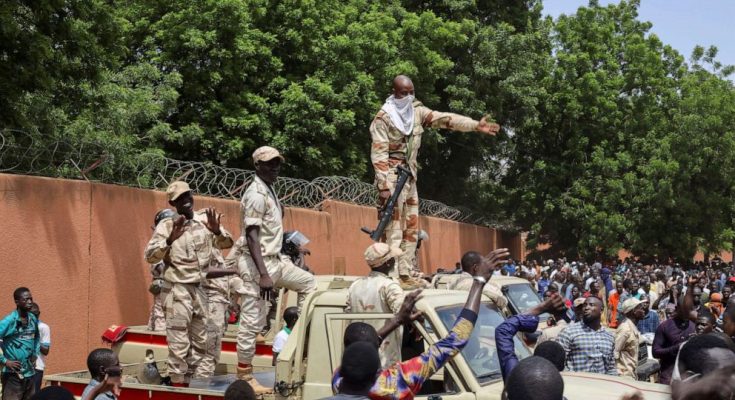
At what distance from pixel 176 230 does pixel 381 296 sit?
2365 millimetres

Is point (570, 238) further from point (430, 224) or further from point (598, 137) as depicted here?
point (430, 224)

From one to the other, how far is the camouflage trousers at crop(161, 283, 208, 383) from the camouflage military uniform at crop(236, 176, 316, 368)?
57 centimetres

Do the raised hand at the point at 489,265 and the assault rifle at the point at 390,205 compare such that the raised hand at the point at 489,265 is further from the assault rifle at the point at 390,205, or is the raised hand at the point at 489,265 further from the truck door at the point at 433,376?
the assault rifle at the point at 390,205

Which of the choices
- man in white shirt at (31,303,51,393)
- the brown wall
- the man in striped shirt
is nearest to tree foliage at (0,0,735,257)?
the brown wall

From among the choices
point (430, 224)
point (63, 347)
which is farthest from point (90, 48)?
point (430, 224)

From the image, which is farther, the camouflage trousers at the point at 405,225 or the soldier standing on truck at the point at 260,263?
the camouflage trousers at the point at 405,225

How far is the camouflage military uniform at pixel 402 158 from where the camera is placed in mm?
8422

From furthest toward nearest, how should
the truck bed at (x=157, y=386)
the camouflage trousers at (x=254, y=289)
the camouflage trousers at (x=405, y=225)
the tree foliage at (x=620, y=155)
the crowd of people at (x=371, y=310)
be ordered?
the tree foliage at (x=620, y=155)
the camouflage trousers at (x=405, y=225)
the camouflage trousers at (x=254, y=289)
the truck bed at (x=157, y=386)
the crowd of people at (x=371, y=310)

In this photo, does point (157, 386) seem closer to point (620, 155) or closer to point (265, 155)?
point (265, 155)

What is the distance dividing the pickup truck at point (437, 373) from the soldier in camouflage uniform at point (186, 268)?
1.07 meters

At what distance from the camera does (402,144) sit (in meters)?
8.59

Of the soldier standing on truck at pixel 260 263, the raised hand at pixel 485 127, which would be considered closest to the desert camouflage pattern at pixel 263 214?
the soldier standing on truck at pixel 260 263

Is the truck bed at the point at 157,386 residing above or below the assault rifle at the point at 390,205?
below

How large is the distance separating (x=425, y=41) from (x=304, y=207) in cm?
998
